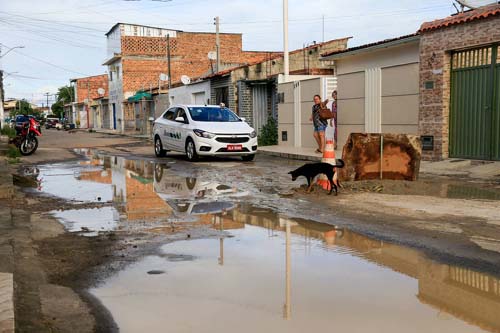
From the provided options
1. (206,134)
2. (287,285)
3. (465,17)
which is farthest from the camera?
(206,134)

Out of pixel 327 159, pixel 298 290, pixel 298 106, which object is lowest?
pixel 298 290

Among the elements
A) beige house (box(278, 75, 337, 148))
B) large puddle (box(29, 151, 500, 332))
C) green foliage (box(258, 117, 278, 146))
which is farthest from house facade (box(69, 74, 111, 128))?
large puddle (box(29, 151, 500, 332))

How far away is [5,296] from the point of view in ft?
12.6

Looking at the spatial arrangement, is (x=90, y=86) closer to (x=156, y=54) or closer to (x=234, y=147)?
(x=156, y=54)

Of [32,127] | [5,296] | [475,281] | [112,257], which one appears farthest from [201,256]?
[32,127]

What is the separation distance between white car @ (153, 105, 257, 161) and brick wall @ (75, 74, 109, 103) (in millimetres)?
64156

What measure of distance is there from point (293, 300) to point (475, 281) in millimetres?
1539

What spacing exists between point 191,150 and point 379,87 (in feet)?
19.2

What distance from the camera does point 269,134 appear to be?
24.0m

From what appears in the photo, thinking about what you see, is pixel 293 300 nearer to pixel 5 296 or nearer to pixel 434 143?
pixel 5 296

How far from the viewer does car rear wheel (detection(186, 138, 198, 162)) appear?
1598cm

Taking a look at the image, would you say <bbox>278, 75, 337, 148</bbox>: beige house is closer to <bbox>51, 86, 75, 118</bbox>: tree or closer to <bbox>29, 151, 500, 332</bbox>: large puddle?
<bbox>29, 151, 500, 332</bbox>: large puddle

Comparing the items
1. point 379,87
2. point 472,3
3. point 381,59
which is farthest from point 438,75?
point 381,59

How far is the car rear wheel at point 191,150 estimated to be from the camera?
1598 cm
